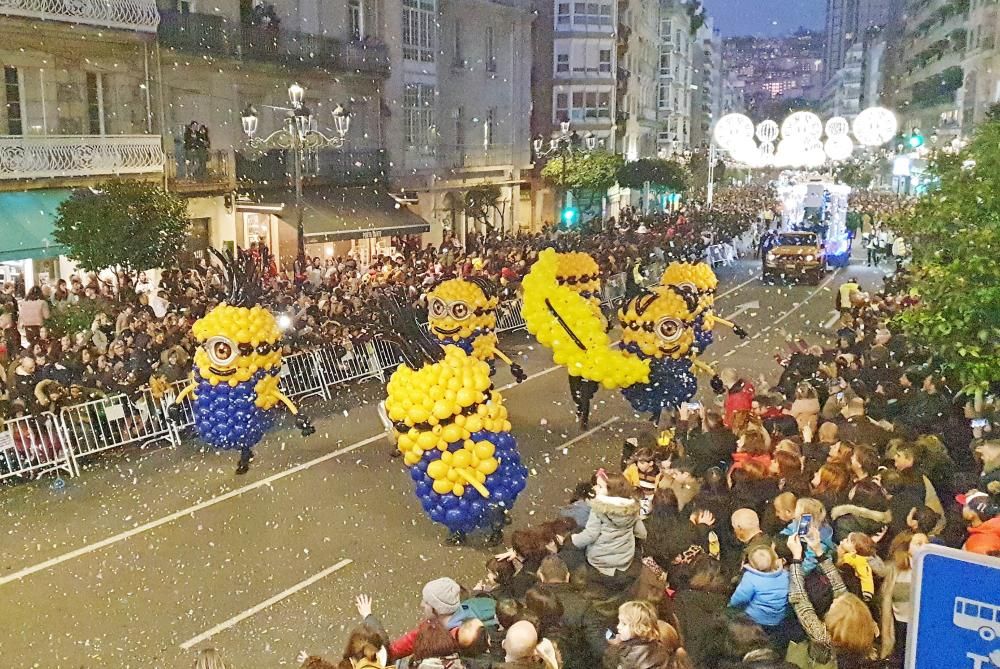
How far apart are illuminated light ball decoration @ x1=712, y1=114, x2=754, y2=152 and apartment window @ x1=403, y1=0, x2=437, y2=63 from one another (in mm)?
12468

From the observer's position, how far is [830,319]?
24.2 meters

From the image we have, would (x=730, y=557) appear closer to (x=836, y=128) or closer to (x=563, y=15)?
(x=836, y=128)

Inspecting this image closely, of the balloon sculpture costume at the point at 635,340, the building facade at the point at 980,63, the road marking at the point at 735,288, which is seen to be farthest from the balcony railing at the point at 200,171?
the building facade at the point at 980,63

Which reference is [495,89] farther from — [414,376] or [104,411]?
[414,376]

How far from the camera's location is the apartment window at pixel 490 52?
123ft

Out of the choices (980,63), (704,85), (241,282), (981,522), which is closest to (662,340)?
(241,282)

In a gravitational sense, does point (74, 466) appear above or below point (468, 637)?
below

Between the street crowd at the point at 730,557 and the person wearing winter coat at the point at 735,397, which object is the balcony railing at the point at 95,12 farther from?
the street crowd at the point at 730,557

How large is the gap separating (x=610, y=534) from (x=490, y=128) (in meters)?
32.7

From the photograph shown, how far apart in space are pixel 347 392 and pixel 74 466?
203 inches

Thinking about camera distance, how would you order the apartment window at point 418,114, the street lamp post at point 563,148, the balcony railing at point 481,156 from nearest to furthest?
the apartment window at point 418,114 → the street lamp post at point 563,148 → the balcony railing at point 481,156

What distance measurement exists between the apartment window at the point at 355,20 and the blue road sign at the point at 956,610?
29.4 meters

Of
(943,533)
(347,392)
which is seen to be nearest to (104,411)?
(347,392)

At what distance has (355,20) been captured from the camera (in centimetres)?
2989
